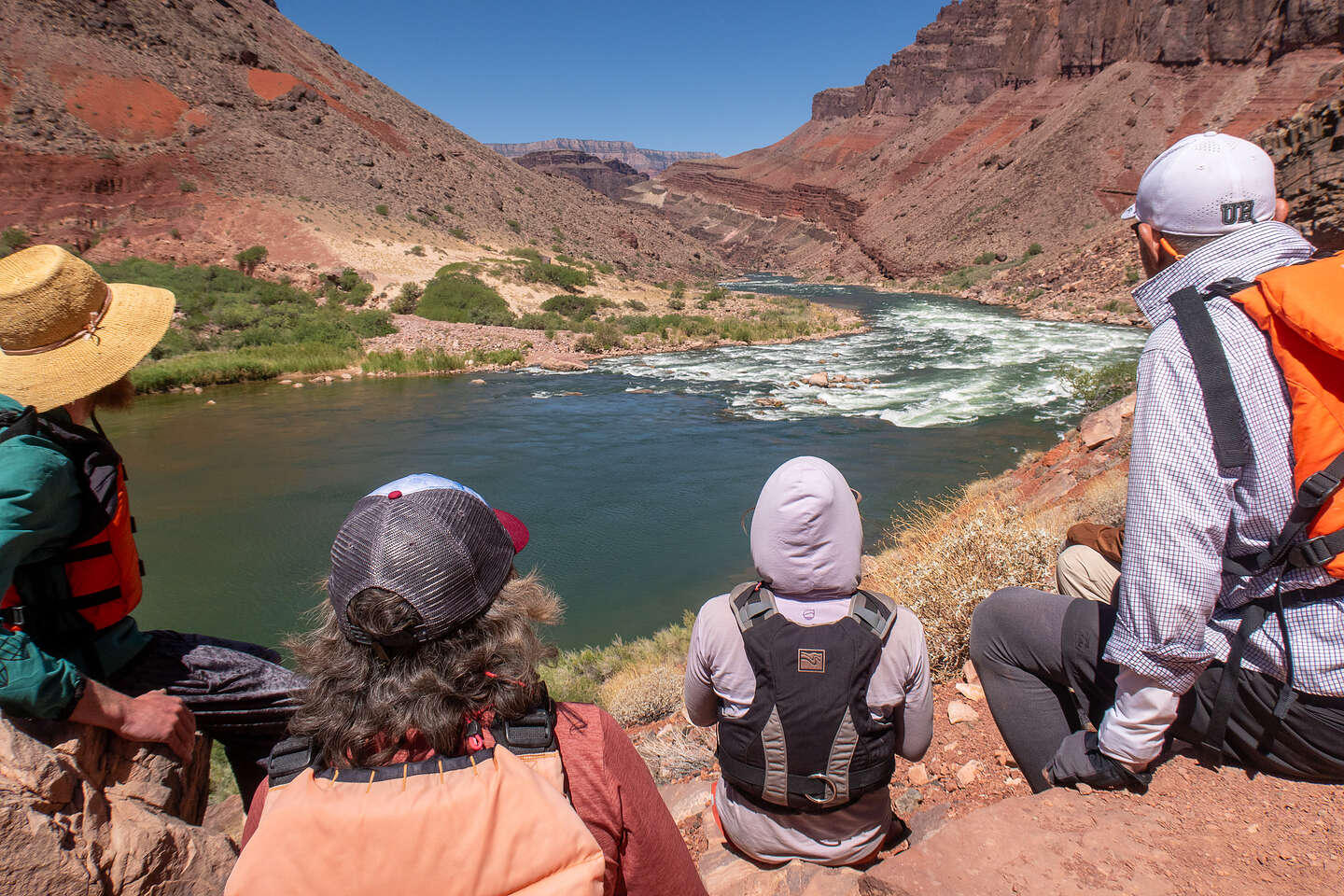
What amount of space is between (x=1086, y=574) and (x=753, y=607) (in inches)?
51.1

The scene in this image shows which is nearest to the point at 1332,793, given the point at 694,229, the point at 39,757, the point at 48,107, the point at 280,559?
the point at 39,757

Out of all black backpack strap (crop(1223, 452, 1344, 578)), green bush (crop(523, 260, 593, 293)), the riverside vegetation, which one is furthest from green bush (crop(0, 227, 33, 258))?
black backpack strap (crop(1223, 452, 1344, 578))

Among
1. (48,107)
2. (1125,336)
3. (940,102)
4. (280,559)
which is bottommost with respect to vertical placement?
(280,559)

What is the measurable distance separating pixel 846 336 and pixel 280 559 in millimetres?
20511

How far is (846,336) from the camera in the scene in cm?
2544

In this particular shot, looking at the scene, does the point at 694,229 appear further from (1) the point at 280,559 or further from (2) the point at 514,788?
(2) the point at 514,788

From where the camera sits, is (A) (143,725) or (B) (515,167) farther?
(B) (515,167)

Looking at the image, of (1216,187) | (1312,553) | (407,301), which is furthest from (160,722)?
(407,301)

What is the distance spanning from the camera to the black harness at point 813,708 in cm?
185

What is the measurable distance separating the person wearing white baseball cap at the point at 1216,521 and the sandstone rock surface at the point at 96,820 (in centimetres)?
235

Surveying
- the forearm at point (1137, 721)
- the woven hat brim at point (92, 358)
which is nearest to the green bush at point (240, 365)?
the woven hat brim at point (92, 358)

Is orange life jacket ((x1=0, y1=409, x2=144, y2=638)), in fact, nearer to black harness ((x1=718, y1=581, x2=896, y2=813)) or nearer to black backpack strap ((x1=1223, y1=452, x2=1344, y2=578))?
black harness ((x1=718, y1=581, x2=896, y2=813))

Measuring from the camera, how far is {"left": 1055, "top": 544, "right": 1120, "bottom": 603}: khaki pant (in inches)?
94.8

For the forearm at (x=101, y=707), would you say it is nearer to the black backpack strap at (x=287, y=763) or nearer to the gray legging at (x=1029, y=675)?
the black backpack strap at (x=287, y=763)
